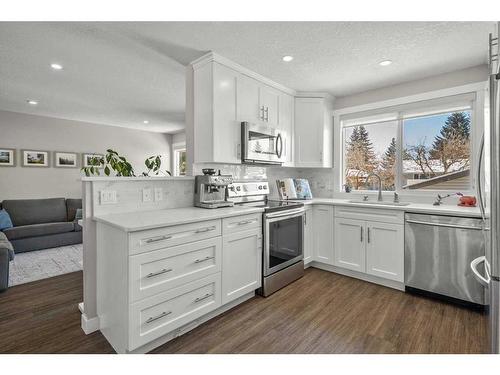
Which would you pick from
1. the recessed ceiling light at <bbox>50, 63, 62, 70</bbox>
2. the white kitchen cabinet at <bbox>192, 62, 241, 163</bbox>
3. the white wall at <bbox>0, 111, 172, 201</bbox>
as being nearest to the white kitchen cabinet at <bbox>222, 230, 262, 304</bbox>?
the white kitchen cabinet at <bbox>192, 62, 241, 163</bbox>

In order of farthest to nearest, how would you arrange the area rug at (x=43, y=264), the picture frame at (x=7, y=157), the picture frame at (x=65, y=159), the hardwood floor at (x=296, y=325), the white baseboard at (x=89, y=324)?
the picture frame at (x=65, y=159) < the picture frame at (x=7, y=157) < the area rug at (x=43, y=264) < the white baseboard at (x=89, y=324) < the hardwood floor at (x=296, y=325)

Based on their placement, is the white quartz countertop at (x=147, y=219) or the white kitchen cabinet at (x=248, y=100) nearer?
the white quartz countertop at (x=147, y=219)

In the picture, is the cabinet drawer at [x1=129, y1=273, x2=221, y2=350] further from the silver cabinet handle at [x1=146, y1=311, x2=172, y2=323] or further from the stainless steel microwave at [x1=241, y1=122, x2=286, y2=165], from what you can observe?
the stainless steel microwave at [x1=241, y1=122, x2=286, y2=165]

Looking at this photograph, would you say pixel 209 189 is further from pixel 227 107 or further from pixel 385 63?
pixel 385 63

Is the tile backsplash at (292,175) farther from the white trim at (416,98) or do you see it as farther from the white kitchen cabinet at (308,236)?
the white trim at (416,98)

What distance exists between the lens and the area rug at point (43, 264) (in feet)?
10.2

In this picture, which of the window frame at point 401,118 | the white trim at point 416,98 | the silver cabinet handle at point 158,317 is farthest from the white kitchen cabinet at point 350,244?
the silver cabinet handle at point 158,317

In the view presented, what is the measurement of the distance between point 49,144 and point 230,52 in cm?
452

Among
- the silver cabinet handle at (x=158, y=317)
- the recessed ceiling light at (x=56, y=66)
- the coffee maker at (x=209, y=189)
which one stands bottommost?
the silver cabinet handle at (x=158, y=317)

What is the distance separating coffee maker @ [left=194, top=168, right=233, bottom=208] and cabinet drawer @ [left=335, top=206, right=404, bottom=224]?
4.59 feet

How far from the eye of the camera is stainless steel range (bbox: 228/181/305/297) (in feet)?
8.50

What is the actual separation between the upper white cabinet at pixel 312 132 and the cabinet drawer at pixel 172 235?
2.02m

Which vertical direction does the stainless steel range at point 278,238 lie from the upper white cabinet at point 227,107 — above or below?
below

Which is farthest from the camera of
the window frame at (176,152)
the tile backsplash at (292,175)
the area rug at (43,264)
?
the window frame at (176,152)
